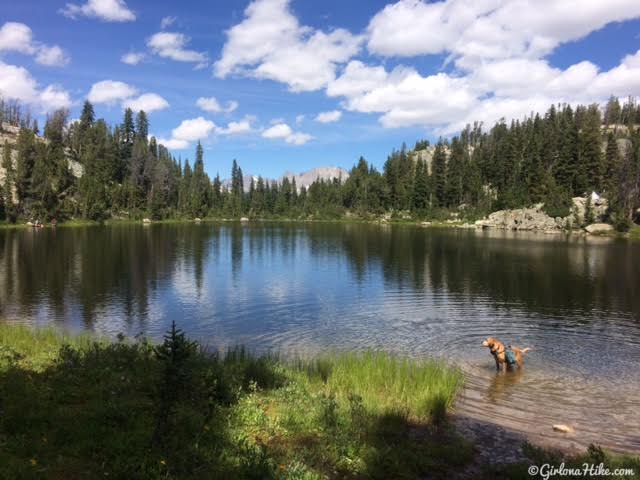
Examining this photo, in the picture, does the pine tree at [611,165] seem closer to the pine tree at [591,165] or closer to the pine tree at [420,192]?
the pine tree at [591,165]

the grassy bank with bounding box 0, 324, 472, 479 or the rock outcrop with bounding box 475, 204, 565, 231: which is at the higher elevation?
the rock outcrop with bounding box 475, 204, 565, 231

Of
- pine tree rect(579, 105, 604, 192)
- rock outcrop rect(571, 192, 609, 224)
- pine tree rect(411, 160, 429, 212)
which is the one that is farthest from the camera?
pine tree rect(411, 160, 429, 212)

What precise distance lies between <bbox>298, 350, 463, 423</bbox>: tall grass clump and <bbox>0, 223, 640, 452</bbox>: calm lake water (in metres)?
1.46

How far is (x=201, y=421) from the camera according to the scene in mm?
10141

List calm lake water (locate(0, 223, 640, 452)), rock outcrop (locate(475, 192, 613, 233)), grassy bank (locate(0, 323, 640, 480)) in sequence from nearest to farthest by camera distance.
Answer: grassy bank (locate(0, 323, 640, 480)), calm lake water (locate(0, 223, 640, 452)), rock outcrop (locate(475, 192, 613, 233))

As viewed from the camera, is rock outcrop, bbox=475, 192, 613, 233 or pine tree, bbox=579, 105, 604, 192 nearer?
rock outcrop, bbox=475, 192, 613, 233

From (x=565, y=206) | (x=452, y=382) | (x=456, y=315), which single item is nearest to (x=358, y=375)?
(x=452, y=382)

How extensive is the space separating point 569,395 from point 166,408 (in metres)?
16.2

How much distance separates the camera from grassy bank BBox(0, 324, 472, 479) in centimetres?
845

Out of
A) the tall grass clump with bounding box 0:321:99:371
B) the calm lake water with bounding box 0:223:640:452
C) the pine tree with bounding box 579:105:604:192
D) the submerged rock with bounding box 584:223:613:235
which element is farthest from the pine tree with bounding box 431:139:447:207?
the tall grass clump with bounding box 0:321:99:371

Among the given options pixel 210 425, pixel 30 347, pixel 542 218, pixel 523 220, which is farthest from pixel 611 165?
pixel 210 425

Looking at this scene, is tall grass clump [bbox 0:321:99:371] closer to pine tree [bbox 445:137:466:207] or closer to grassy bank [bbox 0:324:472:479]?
grassy bank [bbox 0:324:472:479]

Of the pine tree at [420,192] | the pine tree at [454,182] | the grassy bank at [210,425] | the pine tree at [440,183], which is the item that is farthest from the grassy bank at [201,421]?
the pine tree at [440,183]

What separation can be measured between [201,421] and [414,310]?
26221 mm
